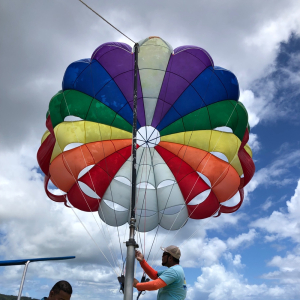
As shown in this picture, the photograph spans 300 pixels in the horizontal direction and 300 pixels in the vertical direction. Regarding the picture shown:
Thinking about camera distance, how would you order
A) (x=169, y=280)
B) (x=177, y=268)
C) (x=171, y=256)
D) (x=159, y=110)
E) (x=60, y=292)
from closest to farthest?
(x=60, y=292) → (x=169, y=280) → (x=177, y=268) → (x=171, y=256) → (x=159, y=110)

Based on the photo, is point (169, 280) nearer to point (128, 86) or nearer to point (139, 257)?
point (139, 257)

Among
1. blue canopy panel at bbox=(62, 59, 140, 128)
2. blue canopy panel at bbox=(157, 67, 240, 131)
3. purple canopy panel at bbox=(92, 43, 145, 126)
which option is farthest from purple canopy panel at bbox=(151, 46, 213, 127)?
blue canopy panel at bbox=(62, 59, 140, 128)

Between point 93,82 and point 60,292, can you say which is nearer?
point 60,292

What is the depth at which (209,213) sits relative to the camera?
8.62m

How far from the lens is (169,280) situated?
3209 mm

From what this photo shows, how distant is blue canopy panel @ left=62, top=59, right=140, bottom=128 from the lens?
25.0 feet

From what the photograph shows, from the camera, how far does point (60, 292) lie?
7.84 ft

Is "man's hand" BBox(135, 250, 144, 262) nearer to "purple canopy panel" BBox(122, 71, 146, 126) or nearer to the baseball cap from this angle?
the baseball cap

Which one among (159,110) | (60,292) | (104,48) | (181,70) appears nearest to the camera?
(60,292)

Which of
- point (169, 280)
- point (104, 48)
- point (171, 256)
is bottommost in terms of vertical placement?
point (169, 280)

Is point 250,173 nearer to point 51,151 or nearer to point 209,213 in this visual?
point 209,213

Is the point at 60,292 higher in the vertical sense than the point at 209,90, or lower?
lower

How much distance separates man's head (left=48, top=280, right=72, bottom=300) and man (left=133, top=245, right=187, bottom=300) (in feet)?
3.52

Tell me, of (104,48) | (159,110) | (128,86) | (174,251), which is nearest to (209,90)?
(159,110)
